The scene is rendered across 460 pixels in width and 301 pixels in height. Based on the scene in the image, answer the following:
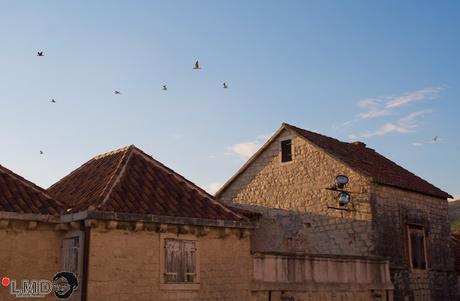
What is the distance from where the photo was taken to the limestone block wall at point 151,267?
13.0m

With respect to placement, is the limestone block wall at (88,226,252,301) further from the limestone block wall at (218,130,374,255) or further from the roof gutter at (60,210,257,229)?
the limestone block wall at (218,130,374,255)

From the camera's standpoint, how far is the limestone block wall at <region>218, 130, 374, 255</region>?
20.2 metres

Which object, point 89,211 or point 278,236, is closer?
point 89,211

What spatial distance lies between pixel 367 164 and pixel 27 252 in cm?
1349

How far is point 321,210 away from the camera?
70.2ft

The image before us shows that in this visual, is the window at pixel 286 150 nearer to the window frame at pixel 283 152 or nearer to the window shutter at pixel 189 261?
A: the window frame at pixel 283 152

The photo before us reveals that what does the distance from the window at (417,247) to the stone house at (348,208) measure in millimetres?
37

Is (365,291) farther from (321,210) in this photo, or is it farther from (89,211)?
(89,211)

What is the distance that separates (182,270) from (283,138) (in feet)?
33.8

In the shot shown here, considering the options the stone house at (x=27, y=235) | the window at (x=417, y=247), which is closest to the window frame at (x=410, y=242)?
the window at (x=417, y=247)

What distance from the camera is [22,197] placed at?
45.6 feet

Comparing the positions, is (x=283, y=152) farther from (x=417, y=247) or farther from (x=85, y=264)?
(x=85, y=264)

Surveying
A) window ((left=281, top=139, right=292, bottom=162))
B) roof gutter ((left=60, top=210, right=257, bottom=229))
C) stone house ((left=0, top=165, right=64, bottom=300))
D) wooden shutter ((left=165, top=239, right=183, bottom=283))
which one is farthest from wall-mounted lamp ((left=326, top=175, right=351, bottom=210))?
stone house ((left=0, top=165, right=64, bottom=300))

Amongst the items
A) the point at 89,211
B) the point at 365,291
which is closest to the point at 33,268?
the point at 89,211
